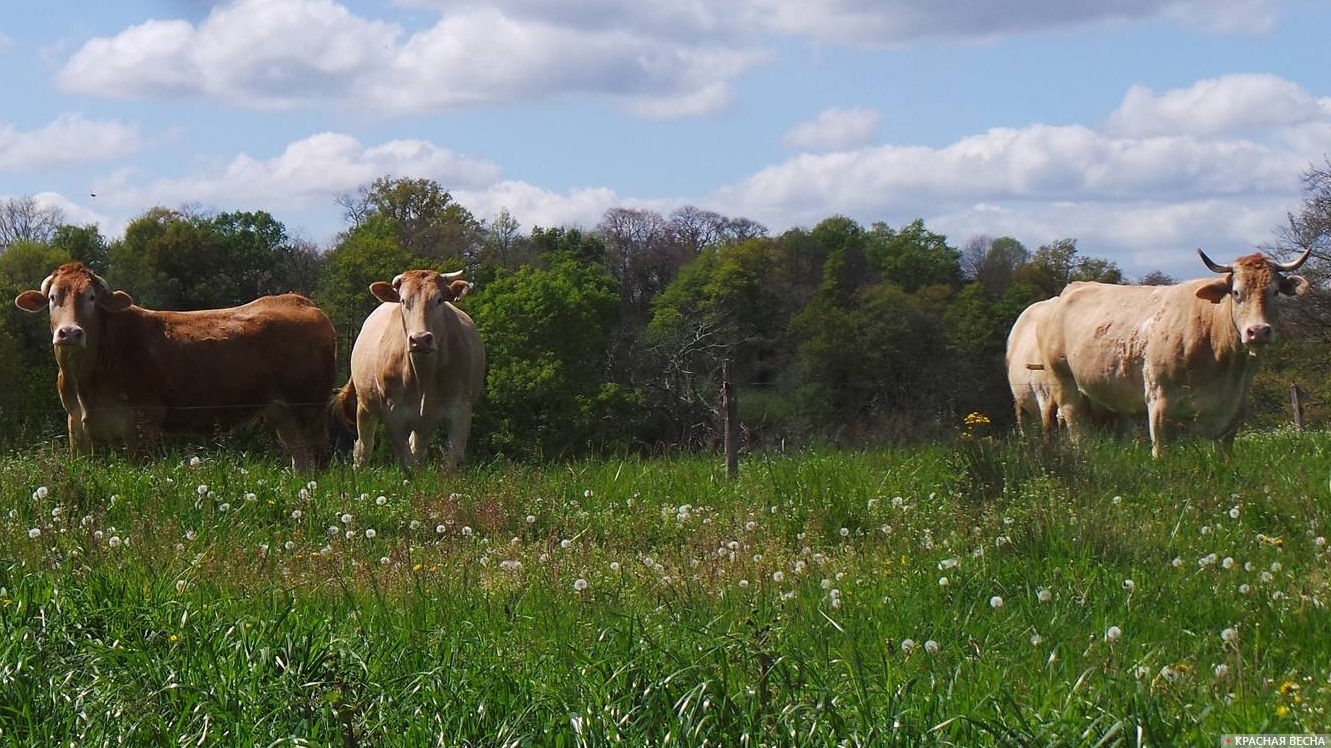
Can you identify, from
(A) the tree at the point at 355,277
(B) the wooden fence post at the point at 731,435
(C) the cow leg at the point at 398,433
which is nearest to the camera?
(B) the wooden fence post at the point at 731,435

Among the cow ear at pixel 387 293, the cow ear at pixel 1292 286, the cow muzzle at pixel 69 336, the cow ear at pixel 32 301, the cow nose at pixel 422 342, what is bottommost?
the cow nose at pixel 422 342

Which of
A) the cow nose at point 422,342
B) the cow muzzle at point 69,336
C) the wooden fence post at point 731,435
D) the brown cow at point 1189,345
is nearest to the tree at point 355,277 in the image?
the cow muzzle at point 69,336

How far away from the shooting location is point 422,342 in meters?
13.7

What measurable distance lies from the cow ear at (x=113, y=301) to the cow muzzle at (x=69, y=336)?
634 millimetres

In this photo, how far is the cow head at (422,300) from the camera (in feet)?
45.2

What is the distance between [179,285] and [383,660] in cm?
4319

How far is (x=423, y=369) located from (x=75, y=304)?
319 centimetres

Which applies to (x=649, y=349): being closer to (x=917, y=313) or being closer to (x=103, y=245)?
(x=917, y=313)

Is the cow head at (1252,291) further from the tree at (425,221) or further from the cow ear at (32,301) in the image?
the tree at (425,221)

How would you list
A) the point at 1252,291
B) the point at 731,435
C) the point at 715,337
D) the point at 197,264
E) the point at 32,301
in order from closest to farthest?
the point at 731,435 < the point at 1252,291 < the point at 32,301 < the point at 197,264 < the point at 715,337

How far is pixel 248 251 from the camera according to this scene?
161ft

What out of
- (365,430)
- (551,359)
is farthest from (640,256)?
(365,430)

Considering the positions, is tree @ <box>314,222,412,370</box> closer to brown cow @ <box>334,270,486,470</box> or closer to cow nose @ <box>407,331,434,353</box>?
brown cow @ <box>334,270,486,470</box>

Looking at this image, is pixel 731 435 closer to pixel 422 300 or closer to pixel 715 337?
pixel 422 300
